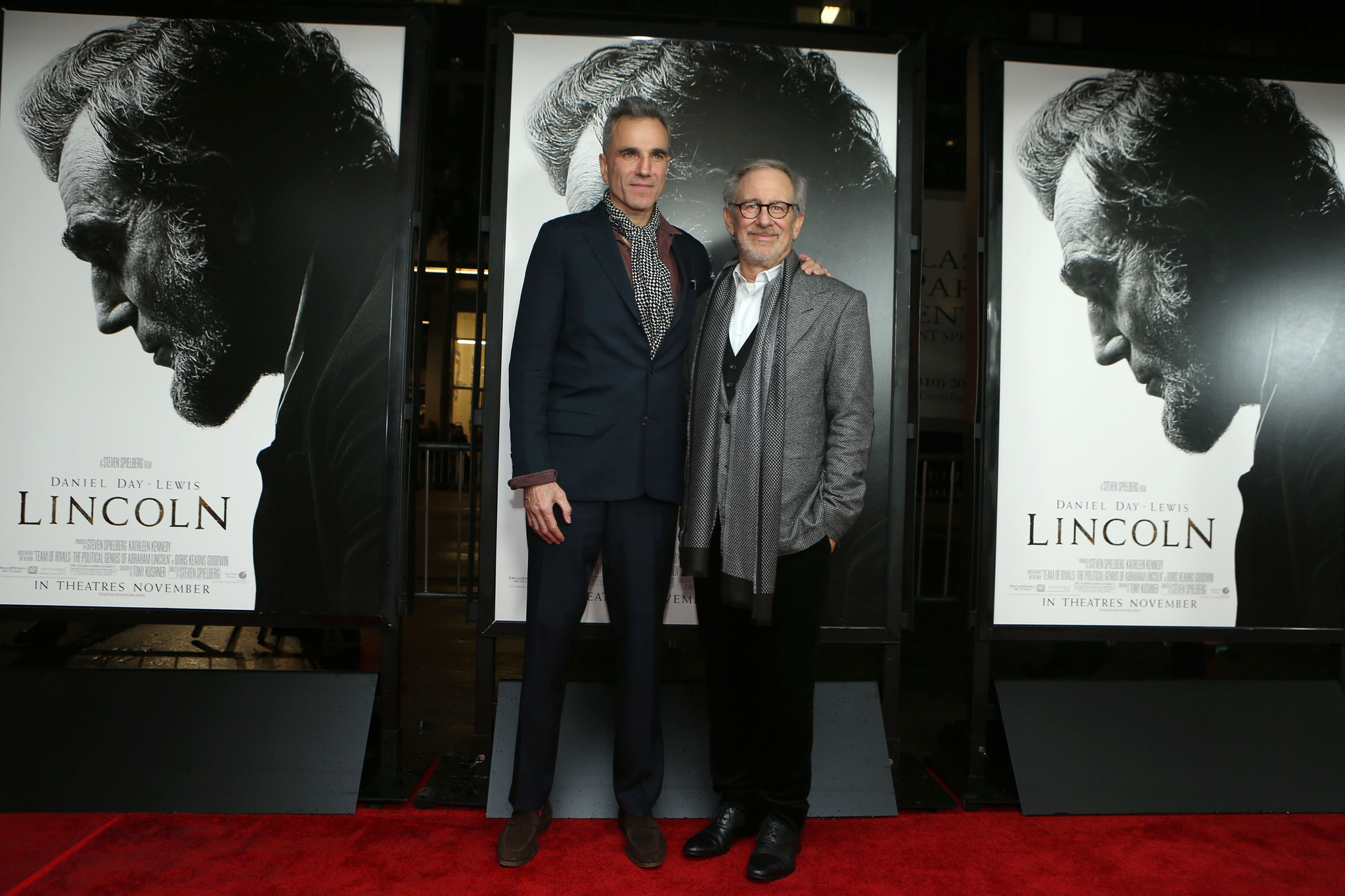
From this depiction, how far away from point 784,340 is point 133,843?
223cm

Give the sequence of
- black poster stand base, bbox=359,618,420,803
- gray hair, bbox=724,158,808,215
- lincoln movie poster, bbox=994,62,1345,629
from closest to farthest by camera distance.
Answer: gray hair, bbox=724,158,808,215
black poster stand base, bbox=359,618,420,803
lincoln movie poster, bbox=994,62,1345,629

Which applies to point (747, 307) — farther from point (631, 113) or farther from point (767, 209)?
point (631, 113)

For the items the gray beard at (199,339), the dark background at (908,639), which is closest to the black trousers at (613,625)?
the dark background at (908,639)

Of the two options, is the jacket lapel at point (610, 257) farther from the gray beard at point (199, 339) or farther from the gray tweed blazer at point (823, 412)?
the gray beard at point (199, 339)

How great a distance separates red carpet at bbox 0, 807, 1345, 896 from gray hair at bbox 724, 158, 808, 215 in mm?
1796

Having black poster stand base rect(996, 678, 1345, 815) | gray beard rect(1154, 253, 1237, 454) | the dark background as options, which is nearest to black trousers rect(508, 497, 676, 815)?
the dark background

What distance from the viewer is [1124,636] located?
284 centimetres

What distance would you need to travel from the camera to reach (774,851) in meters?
2.21

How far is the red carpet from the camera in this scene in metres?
2.12

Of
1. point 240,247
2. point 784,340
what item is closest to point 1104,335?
point 784,340

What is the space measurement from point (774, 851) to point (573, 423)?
1.25 meters

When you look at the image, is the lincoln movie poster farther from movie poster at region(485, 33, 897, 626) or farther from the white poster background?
the white poster background

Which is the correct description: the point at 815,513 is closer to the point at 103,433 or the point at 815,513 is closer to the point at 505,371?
the point at 505,371

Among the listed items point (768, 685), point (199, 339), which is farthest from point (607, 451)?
point (199, 339)
